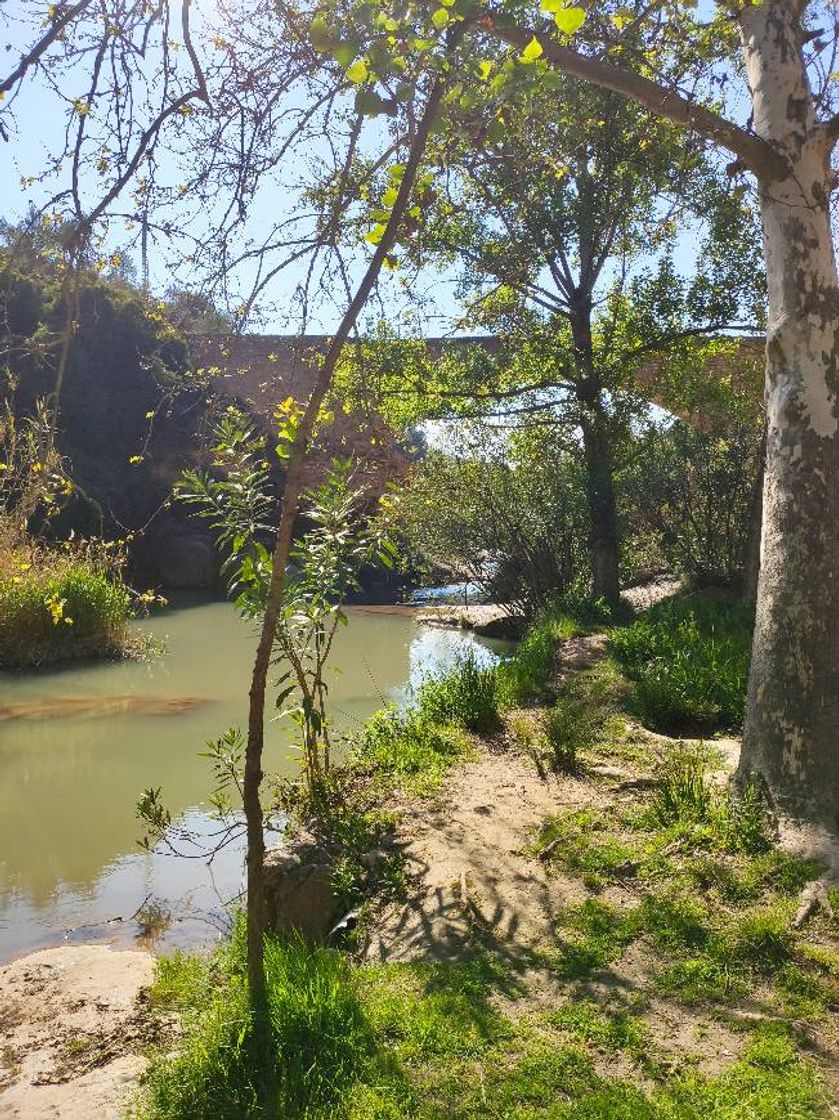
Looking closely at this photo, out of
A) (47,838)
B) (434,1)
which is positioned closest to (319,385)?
(434,1)

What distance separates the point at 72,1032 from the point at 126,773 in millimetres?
4677

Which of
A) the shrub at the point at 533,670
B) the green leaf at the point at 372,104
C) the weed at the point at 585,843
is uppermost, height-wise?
the green leaf at the point at 372,104

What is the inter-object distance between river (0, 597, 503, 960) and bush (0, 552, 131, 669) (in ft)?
1.09

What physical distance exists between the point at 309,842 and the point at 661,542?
8305 millimetres

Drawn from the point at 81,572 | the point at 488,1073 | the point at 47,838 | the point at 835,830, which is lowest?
the point at 47,838

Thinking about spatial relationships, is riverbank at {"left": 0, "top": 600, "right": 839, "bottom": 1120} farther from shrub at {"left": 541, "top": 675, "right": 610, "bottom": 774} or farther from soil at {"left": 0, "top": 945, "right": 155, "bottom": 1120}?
shrub at {"left": 541, "top": 675, "right": 610, "bottom": 774}

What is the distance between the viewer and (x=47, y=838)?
6938 millimetres

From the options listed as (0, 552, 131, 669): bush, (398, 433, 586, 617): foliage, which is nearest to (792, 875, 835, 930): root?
(398, 433, 586, 617): foliage

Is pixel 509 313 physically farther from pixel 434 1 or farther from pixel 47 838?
pixel 434 1

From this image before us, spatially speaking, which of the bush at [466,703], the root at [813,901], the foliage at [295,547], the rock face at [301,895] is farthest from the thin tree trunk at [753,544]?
the rock face at [301,895]

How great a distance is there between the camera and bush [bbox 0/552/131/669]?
40.6ft

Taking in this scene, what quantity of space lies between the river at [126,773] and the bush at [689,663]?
7.11 ft

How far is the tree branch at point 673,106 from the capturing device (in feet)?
14.5

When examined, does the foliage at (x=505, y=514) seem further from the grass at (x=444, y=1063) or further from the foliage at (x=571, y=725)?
Result: the grass at (x=444, y=1063)
